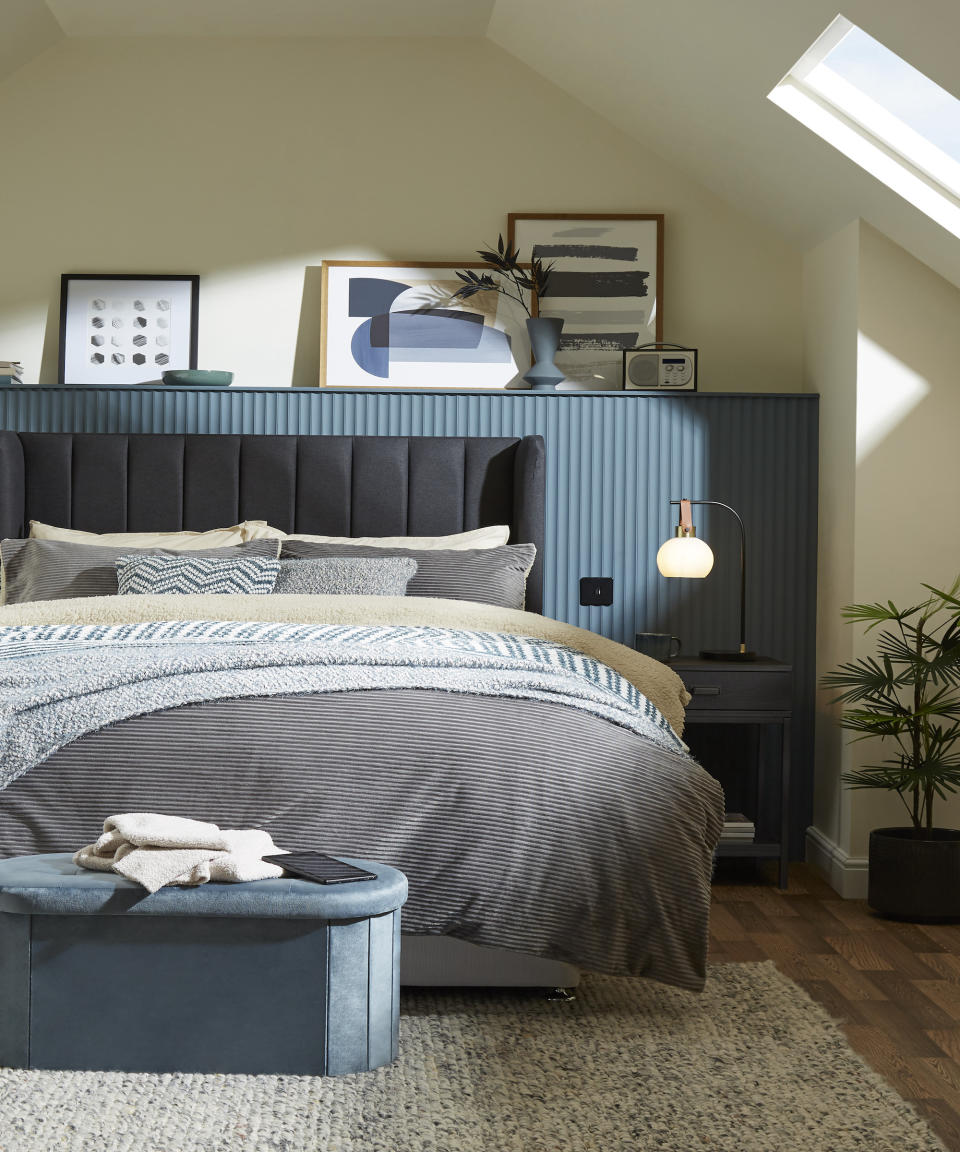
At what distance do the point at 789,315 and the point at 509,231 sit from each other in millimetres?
1108

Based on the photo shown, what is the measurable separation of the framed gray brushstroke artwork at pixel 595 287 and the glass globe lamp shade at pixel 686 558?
92 cm

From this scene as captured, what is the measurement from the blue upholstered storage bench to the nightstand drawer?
202cm

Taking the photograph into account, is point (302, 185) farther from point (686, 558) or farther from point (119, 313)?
point (686, 558)

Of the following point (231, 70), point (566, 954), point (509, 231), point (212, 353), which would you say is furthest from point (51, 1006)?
point (231, 70)

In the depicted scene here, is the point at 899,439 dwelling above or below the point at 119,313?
below

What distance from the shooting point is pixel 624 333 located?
4.48 meters

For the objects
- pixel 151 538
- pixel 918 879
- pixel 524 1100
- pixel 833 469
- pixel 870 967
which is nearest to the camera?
pixel 524 1100

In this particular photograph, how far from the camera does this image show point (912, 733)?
3.54 m

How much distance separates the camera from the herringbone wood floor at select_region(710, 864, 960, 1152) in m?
2.26

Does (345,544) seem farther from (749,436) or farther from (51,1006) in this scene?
(51,1006)

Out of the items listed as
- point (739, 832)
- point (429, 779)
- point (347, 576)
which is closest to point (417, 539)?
point (347, 576)

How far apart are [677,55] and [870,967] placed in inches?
108

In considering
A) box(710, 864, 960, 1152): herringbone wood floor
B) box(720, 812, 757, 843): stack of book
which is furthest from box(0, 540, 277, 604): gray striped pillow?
box(710, 864, 960, 1152): herringbone wood floor

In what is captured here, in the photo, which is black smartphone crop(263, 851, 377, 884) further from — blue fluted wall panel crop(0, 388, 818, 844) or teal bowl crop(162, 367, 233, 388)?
teal bowl crop(162, 367, 233, 388)
